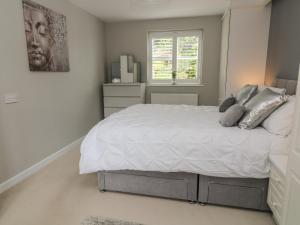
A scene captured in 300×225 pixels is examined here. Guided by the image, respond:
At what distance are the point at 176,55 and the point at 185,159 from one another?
10.5 ft

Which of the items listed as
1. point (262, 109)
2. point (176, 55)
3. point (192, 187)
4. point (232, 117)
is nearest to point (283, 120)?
point (262, 109)

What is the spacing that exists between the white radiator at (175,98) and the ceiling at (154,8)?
1662mm

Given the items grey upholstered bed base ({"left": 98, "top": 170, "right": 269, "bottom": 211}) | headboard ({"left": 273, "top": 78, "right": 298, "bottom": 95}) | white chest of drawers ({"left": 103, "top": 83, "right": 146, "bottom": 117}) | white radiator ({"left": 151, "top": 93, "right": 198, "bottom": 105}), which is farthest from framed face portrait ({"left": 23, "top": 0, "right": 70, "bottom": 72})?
headboard ({"left": 273, "top": 78, "right": 298, "bottom": 95})

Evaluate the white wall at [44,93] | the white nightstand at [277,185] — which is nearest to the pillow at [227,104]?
the white nightstand at [277,185]

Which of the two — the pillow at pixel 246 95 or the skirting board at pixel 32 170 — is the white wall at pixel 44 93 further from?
the pillow at pixel 246 95

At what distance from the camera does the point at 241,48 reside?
10.8ft

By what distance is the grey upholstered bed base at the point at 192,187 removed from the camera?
1.78 metres

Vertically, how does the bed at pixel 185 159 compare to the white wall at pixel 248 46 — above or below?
below

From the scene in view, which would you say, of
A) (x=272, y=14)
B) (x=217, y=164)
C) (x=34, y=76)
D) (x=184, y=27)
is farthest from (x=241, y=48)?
(x=34, y=76)

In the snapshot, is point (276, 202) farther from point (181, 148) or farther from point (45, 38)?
point (45, 38)

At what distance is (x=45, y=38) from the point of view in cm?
272

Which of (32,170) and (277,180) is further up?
(277,180)

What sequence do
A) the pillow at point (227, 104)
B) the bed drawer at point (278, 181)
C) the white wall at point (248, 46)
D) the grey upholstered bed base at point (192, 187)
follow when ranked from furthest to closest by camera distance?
the white wall at point (248, 46) < the pillow at point (227, 104) < the grey upholstered bed base at point (192, 187) < the bed drawer at point (278, 181)

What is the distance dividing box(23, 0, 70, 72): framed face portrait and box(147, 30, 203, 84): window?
2.07 m
